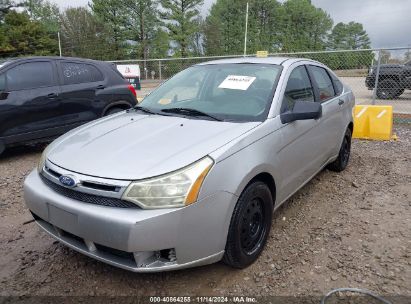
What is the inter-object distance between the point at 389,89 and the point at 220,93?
378 inches

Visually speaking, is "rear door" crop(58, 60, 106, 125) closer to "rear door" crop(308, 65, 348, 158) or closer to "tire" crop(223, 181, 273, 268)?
"rear door" crop(308, 65, 348, 158)

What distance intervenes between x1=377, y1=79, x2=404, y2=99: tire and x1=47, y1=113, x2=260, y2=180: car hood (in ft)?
31.8

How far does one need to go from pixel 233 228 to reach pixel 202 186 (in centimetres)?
45

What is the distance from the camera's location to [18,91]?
531cm

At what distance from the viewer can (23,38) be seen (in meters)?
36.6

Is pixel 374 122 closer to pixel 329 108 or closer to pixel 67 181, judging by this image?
pixel 329 108

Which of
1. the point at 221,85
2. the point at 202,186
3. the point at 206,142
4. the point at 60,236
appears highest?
the point at 221,85

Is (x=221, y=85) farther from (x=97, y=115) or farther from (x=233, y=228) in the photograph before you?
(x=97, y=115)

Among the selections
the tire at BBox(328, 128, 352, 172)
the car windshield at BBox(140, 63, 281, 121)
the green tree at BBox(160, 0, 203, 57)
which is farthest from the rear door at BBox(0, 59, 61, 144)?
the green tree at BBox(160, 0, 203, 57)

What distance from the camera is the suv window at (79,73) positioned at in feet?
19.2

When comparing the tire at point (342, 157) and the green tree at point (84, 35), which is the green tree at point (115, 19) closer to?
the green tree at point (84, 35)

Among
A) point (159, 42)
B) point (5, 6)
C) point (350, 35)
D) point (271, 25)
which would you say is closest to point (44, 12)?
point (5, 6)

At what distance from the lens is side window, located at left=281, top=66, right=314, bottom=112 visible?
10.2 ft

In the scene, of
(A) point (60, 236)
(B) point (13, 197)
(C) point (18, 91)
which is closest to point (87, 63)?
(C) point (18, 91)
